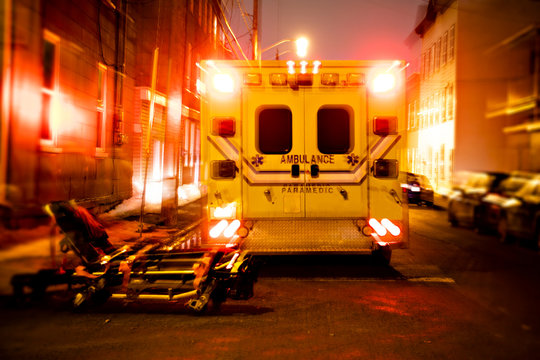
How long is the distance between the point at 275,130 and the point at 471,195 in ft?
13.2

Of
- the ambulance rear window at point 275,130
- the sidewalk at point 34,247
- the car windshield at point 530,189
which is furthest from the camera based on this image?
the ambulance rear window at point 275,130

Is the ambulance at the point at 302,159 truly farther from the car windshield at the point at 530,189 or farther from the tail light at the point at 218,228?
the car windshield at the point at 530,189

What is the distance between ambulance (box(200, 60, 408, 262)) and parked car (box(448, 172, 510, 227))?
3602 mm

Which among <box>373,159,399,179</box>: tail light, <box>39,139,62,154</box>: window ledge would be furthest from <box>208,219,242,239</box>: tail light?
<box>39,139,62,154</box>: window ledge

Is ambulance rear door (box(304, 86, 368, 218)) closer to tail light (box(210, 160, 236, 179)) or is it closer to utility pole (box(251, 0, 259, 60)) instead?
tail light (box(210, 160, 236, 179))

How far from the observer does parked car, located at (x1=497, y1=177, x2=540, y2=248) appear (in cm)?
169

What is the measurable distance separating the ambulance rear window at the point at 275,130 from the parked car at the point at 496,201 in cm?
392

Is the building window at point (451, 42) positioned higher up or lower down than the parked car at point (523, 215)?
higher up

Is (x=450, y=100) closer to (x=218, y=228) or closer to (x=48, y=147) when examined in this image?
(x=218, y=228)

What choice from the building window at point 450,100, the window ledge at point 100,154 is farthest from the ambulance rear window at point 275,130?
the window ledge at point 100,154

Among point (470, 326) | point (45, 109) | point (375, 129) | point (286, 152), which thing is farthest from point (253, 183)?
point (45, 109)

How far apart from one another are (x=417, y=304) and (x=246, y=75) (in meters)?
3.55

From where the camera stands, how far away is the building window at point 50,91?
8453mm

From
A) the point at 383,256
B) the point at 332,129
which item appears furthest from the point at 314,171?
the point at 383,256
